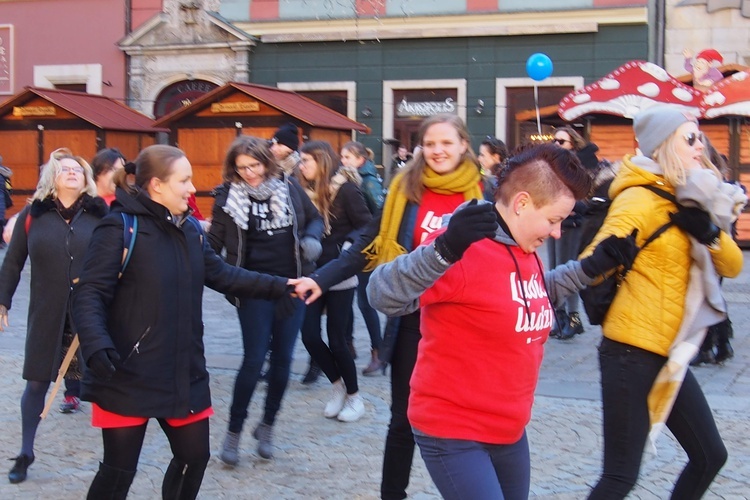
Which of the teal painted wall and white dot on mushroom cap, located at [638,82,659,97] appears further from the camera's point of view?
the teal painted wall

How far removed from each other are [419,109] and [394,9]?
2059mm

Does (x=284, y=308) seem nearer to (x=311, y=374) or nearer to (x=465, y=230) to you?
(x=311, y=374)

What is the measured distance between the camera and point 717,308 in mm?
3592

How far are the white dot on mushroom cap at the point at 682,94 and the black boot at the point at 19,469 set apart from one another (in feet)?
39.9

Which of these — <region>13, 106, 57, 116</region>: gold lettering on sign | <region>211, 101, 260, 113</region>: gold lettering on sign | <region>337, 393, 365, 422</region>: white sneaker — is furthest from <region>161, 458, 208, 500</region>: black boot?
<region>13, 106, 57, 116</region>: gold lettering on sign

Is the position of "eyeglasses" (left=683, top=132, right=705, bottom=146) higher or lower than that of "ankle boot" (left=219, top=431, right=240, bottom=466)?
higher

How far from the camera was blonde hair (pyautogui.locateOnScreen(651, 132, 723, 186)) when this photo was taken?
3.56m

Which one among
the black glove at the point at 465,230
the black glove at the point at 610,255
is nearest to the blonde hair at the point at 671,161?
the black glove at the point at 610,255

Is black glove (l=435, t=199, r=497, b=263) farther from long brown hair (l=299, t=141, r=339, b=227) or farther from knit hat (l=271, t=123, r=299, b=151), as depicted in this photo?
knit hat (l=271, t=123, r=299, b=151)

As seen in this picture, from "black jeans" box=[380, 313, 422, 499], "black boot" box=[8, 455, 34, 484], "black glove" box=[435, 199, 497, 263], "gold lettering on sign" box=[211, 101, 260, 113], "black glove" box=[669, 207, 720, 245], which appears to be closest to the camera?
"black glove" box=[435, 199, 497, 263]

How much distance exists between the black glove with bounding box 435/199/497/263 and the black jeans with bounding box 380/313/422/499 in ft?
5.56

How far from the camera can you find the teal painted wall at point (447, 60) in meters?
18.7

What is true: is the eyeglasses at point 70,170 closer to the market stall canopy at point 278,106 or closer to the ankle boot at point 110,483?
the ankle boot at point 110,483

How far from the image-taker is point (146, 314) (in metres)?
3.71
